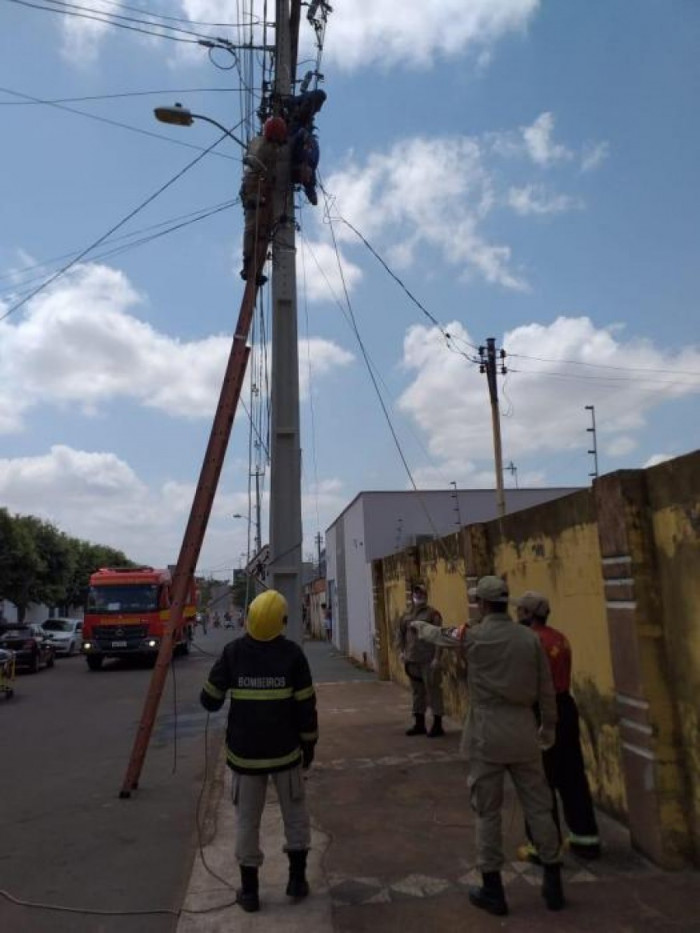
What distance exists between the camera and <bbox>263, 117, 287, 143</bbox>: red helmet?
25.5 ft

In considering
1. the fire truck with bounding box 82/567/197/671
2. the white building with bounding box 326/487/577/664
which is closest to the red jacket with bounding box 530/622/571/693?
the white building with bounding box 326/487/577/664

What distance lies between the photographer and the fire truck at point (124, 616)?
21719 millimetres

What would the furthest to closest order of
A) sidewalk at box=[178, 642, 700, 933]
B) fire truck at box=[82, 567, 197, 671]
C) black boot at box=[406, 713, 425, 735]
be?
1. fire truck at box=[82, 567, 197, 671]
2. black boot at box=[406, 713, 425, 735]
3. sidewalk at box=[178, 642, 700, 933]

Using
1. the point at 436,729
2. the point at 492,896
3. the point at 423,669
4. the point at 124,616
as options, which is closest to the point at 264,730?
the point at 492,896

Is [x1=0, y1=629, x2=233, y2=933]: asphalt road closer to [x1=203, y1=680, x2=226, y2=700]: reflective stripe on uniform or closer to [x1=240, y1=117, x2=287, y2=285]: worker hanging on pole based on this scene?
[x1=203, y1=680, x2=226, y2=700]: reflective stripe on uniform

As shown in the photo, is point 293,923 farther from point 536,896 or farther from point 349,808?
point 349,808

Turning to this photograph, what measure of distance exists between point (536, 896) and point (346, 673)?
15.0 meters

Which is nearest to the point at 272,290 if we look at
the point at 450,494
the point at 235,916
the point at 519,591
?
the point at 519,591

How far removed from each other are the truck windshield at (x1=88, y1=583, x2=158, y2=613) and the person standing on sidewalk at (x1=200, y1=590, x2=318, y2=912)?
60.0 ft

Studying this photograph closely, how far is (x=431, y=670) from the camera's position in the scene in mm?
9133

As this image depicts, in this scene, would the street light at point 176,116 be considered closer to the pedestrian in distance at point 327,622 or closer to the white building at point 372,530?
the white building at point 372,530

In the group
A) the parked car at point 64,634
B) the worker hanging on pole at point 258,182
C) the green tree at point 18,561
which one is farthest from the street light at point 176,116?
the green tree at point 18,561

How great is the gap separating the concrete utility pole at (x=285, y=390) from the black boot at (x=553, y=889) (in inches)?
139

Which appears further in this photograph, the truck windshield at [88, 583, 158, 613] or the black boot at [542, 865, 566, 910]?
the truck windshield at [88, 583, 158, 613]
